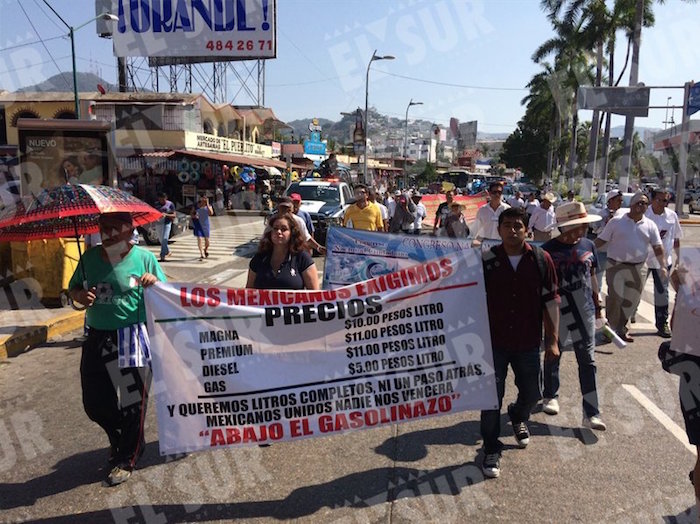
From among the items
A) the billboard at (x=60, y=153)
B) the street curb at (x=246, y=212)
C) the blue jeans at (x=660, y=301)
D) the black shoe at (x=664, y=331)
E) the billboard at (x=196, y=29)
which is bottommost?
the street curb at (x=246, y=212)

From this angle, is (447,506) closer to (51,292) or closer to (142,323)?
(142,323)

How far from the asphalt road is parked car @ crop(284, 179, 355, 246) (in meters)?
11.1

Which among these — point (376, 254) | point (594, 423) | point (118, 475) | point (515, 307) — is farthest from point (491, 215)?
point (118, 475)

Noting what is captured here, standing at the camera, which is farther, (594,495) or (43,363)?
(43,363)

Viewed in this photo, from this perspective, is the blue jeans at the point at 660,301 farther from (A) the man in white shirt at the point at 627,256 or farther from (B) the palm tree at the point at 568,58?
(B) the palm tree at the point at 568,58

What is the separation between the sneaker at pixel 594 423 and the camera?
4609 millimetres

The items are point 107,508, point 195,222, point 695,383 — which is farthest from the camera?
point 195,222

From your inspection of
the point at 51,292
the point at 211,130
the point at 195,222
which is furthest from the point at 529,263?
the point at 211,130

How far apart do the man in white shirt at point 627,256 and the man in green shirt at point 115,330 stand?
18.6ft

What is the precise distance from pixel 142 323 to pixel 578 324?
3423mm

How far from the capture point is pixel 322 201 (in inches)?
672

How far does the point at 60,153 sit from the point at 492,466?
407 inches

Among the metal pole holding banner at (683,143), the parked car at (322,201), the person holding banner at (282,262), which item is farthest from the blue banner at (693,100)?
the person holding banner at (282,262)

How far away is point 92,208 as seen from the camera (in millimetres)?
3580
